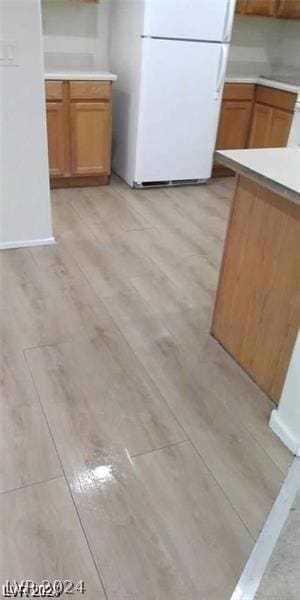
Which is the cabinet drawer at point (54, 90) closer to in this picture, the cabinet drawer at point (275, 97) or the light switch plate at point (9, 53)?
the light switch plate at point (9, 53)

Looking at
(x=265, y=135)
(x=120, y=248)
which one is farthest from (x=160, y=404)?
(x=265, y=135)

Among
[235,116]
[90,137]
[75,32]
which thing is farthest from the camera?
[235,116]

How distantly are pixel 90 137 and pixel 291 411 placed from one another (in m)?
2.81

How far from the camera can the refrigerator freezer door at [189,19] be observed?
3234 mm

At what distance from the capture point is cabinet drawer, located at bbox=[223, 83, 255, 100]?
13.1ft

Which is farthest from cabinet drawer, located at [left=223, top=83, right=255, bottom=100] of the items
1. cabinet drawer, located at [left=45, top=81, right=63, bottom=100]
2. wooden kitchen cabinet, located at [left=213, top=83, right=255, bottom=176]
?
cabinet drawer, located at [left=45, top=81, right=63, bottom=100]

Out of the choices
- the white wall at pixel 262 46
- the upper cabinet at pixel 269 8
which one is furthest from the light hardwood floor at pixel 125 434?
the white wall at pixel 262 46

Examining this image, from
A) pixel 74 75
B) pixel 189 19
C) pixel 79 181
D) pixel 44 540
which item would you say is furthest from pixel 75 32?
pixel 44 540

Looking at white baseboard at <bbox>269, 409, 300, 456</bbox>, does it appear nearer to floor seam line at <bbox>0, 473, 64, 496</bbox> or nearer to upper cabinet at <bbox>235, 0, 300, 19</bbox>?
floor seam line at <bbox>0, 473, 64, 496</bbox>

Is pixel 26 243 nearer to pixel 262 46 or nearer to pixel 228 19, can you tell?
pixel 228 19

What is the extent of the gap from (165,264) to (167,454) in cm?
141

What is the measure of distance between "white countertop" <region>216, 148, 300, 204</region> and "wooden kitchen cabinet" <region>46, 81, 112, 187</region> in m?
2.12

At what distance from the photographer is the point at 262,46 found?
4496mm

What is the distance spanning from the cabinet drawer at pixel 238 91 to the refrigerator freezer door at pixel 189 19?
535 millimetres
